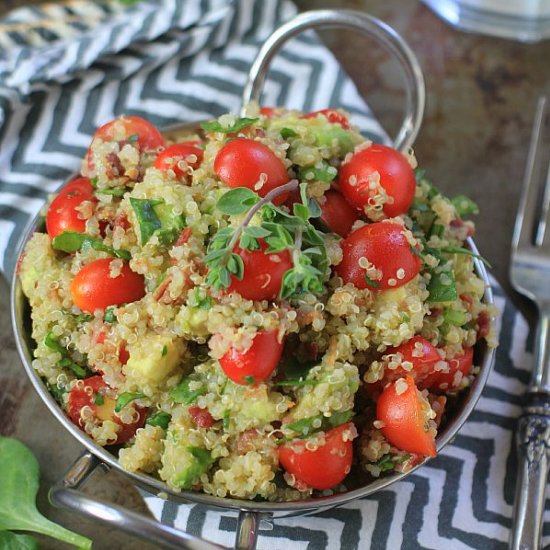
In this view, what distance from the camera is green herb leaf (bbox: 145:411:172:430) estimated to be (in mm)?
1173

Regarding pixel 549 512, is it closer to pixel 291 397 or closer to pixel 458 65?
pixel 291 397

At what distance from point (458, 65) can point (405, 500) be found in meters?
1.40

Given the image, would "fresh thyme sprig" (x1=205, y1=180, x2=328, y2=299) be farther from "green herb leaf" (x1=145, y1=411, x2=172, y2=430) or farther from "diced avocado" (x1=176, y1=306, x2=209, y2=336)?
"green herb leaf" (x1=145, y1=411, x2=172, y2=430)

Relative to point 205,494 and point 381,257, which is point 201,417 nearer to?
point 205,494

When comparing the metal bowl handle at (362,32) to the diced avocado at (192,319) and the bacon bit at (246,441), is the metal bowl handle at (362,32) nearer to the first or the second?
the diced avocado at (192,319)

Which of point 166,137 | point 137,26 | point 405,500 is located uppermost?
point 137,26

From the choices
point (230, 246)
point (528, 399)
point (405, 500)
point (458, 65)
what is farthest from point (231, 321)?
point (458, 65)

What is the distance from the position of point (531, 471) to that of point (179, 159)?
2.91 feet

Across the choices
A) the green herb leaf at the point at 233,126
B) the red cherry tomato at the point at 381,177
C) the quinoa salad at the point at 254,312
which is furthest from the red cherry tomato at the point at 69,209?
the red cherry tomato at the point at 381,177

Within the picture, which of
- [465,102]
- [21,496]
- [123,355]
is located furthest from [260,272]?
[465,102]

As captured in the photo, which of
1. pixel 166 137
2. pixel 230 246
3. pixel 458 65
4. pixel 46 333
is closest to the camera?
pixel 230 246

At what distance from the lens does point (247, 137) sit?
4.29ft

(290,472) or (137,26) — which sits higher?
(137,26)

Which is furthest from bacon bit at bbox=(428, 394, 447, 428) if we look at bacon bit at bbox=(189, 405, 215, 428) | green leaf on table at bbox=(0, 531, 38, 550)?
green leaf on table at bbox=(0, 531, 38, 550)
